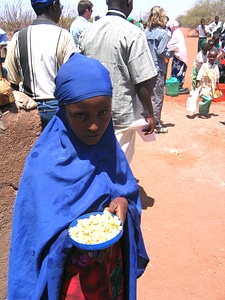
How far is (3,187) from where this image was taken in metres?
1.97

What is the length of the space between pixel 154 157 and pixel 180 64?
481 centimetres

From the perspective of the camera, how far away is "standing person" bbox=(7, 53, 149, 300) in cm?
143

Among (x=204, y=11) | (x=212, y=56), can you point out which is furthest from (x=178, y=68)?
(x=204, y=11)

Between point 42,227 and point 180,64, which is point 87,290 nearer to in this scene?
point 42,227

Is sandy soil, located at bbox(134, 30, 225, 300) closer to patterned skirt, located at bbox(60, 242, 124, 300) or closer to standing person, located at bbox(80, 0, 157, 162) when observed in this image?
standing person, located at bbox(80, 0, 157, 162)

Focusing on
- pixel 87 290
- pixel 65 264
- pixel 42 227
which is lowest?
pixel 87 290

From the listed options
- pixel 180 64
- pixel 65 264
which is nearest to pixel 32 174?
pixel 65 264

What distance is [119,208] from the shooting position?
149 cm

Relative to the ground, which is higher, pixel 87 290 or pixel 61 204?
pixel 61 204

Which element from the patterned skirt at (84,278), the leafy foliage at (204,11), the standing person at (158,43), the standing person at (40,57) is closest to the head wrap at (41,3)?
the standing person at (40,57)

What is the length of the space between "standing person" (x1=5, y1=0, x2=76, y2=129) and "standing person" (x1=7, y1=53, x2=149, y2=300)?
1372 millimetres

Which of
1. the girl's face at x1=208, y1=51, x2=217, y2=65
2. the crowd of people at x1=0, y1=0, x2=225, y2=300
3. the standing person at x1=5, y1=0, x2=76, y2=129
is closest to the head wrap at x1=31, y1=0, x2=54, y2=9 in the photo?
the standing person at x1=5, y1=0, x2=76, y2=129

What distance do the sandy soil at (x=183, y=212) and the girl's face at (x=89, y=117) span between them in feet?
5.45

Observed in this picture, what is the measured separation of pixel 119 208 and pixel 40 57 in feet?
5.84
